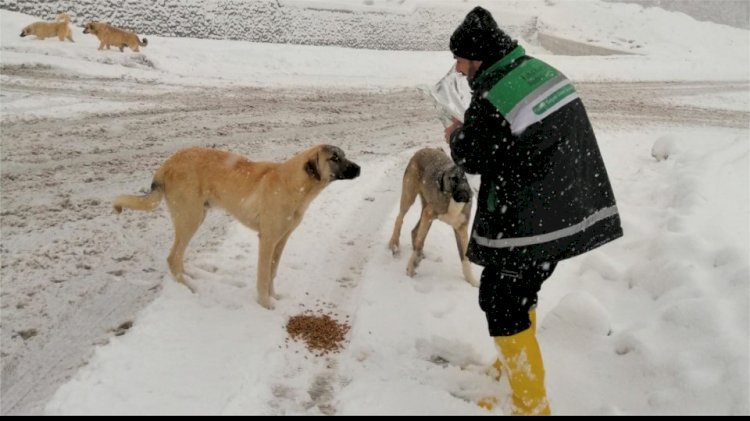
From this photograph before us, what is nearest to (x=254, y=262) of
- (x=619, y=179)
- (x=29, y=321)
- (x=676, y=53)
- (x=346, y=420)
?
(x=29, y=321)

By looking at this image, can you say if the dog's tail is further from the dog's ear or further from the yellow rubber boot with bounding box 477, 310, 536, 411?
the yellow rubber boot with bounding box 477, 310, 536, 411

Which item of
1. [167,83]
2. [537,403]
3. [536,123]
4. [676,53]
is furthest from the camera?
[676,53]

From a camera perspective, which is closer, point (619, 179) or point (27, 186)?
point (27, 186)

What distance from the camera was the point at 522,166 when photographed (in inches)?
110

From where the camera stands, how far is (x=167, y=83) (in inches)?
505

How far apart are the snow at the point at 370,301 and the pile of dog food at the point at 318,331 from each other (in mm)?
76

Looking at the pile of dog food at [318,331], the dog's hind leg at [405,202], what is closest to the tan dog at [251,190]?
the pile of dog food at [318,331]

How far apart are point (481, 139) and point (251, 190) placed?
2.35 meters

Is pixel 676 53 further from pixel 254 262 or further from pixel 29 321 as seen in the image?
pixel 29 321

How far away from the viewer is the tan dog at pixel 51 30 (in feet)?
46.8

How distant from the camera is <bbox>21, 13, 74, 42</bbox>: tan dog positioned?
14.3 metres

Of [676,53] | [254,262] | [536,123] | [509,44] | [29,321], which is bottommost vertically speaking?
[676,53]

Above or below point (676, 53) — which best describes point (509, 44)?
above

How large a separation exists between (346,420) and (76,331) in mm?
2152
